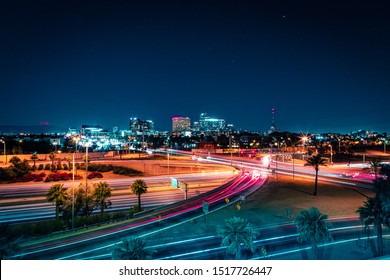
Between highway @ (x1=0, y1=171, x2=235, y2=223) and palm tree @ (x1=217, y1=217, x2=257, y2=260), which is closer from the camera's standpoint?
palm tree @ (x1=217, y1=217, x2=257, y2=260)

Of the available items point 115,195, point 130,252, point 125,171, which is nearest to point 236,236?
point 130,252

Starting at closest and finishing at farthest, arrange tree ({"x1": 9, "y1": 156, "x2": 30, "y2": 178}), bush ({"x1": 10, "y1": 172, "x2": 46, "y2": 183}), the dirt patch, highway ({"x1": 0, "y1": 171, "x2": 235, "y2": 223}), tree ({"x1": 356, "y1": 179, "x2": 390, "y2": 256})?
tree ({"x1": 356, "y1": 179, "x2": 390, "y2": 256}) < the dirt patch < highway ({"x1": 0, "y1": 171, "x2": 235, "y2": 223}) < bush ({"x1": 10, "y1": 172, "x2": 46, "y2": 183}) < tree ({"x1": 9, "y1": 156, "x2": 30, "y2": 178})

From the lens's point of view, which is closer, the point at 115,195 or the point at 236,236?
the point at 236,236

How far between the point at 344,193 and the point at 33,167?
148 feet

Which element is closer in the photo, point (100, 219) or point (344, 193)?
point (100, 219)

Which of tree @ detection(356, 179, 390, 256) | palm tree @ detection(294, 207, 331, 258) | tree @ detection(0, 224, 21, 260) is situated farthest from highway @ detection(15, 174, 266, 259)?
tree @ detection(356, 179, 390, 256)

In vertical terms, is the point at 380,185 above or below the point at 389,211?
above

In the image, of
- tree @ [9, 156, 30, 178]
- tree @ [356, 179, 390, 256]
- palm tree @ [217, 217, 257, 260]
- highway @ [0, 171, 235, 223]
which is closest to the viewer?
palm tree @ [217, 217, 257, 260]

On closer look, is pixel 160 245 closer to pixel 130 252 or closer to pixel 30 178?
pixel 130 252

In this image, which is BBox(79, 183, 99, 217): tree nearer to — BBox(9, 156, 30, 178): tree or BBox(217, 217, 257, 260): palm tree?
BBox(217, 217, 257, 260): palm tree

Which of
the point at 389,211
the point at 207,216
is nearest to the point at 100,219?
the point at 207,216

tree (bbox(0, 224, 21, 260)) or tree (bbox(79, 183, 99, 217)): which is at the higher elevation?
tree (bbox(0, 224, 21, 260))

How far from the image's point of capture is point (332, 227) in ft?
65.0
